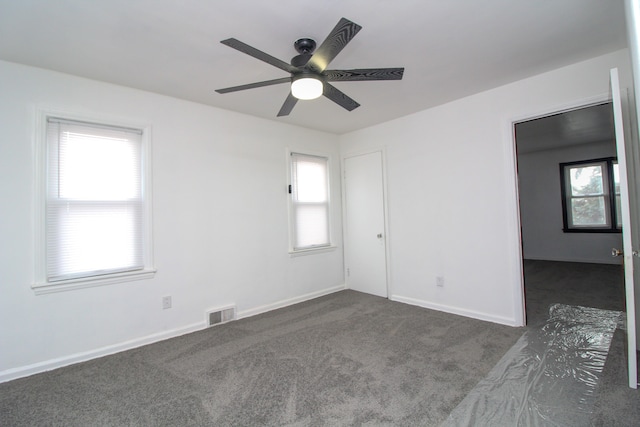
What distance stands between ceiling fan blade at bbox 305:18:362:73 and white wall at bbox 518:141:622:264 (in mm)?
6698

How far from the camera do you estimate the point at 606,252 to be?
6.17 metres

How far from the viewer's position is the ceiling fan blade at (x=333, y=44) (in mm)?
1562

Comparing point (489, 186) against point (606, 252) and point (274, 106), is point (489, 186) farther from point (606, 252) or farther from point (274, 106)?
point (606, 252)

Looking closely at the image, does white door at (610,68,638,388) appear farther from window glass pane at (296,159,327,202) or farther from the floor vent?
the floor vent

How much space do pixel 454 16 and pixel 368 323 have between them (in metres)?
2.88

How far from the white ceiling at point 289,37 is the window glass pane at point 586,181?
5.03 metres

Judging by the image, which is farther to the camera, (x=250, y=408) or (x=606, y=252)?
(x=606, y=252)

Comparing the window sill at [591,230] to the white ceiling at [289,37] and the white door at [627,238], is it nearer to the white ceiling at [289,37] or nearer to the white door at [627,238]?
the white ceiling at [289,37]

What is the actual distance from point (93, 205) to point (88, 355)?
1328 millimetres

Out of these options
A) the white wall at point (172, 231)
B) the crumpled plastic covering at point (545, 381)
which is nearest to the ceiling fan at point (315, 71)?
the white wall at point (172, 231)

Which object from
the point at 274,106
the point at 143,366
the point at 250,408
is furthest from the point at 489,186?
the point at 143,366

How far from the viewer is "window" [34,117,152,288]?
2.59 metres

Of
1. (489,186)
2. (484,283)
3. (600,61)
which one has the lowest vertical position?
(484,283)

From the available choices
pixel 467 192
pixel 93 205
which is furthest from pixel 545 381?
pixel 93 205
